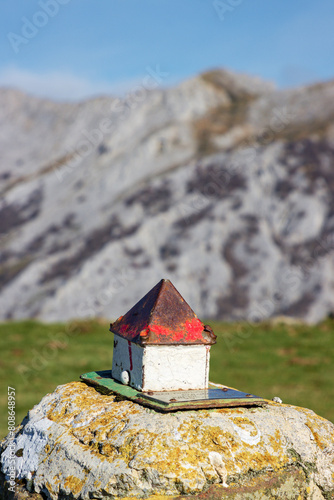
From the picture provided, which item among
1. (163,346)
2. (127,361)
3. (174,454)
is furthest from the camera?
(127,361)

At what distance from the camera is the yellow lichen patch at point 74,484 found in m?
4.60

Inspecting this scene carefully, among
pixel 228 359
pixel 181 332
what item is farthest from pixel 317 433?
pixel 228 359

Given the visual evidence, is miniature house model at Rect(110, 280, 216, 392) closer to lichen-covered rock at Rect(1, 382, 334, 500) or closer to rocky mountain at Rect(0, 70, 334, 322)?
lichen-covered rock at Rect(1, 382, 334, 500)

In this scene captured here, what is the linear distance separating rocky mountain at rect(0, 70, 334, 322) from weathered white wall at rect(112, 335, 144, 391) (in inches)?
1536

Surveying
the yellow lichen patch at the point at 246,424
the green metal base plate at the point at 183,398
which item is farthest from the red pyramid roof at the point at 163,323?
the yellow lichen patch at the point at 246,424

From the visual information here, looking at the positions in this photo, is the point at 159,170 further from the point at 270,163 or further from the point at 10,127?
the point at 10,127

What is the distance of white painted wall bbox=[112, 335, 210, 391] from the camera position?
5.45m

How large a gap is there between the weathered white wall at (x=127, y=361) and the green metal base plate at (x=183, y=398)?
0.34ft

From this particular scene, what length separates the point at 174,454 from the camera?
4.55 m

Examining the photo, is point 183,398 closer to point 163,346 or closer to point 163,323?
point 163,346

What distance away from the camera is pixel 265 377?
50.6 ft

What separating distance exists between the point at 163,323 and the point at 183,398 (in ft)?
2.72

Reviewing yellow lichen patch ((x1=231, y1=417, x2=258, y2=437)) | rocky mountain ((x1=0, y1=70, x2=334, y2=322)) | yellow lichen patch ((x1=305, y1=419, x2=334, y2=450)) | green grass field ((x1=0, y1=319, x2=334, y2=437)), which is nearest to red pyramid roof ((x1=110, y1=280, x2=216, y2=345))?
yellow lichen patch ((x1=231, y1=417, x2=258, y2=437))

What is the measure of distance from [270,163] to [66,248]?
2453cm
